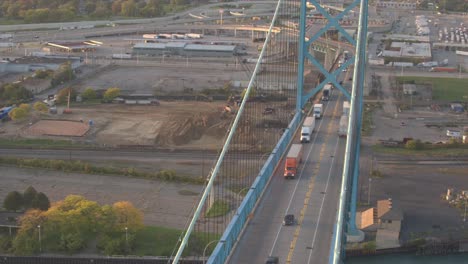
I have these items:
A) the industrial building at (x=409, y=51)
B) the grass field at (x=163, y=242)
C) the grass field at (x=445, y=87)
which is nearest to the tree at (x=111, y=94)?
the grass field at (x=445, y=87)

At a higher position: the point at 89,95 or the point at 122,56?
the point at 122,56

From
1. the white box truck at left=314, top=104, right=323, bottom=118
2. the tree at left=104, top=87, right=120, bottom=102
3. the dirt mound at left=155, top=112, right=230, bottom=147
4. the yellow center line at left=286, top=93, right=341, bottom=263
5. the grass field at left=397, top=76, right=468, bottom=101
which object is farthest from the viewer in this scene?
the grass field at left=397, top=76, right=468, bottom=101

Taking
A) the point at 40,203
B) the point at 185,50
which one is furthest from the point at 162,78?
the point at 40,203

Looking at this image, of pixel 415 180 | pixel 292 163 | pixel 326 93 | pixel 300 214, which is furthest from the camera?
pixel 326 93

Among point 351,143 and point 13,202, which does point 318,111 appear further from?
point 351,143

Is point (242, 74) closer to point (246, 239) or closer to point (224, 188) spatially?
point (224, 188)

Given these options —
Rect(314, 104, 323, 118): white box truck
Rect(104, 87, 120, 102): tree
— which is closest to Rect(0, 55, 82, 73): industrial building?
Rect(104, 87, 120, 102): tree

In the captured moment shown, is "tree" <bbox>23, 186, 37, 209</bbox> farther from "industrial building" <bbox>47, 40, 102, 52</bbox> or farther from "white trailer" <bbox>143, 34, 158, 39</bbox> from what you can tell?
"white trailer" <bbox>143, 34, 158, 39</bbox>
